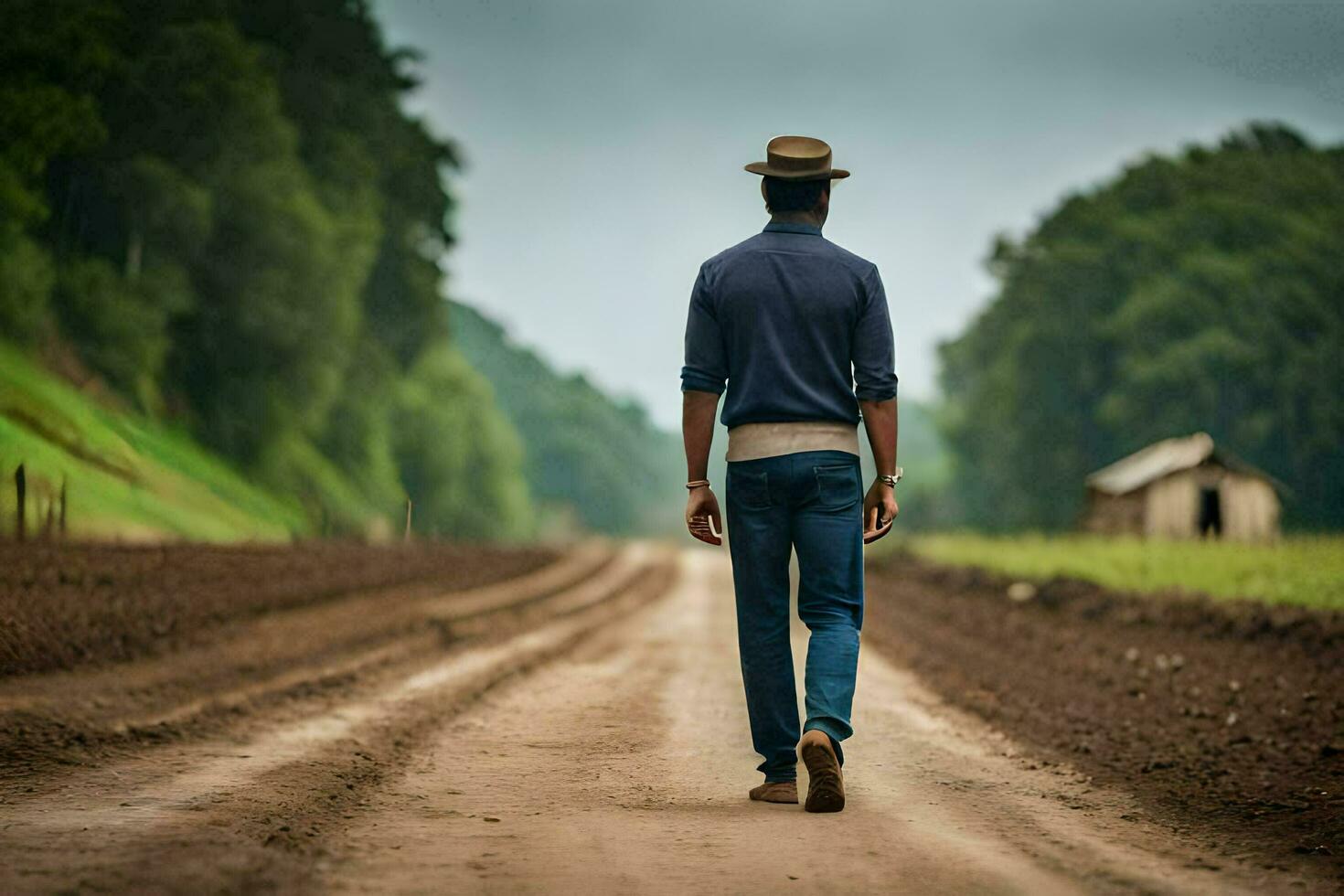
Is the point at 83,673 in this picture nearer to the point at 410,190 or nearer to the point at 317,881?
the point at 317,881

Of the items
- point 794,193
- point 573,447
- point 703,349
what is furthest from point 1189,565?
point 573,447

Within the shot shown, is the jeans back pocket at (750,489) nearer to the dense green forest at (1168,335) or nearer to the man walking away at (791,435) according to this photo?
the man walking away at (791,435)

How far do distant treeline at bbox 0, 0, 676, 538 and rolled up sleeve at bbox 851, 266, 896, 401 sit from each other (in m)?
8.63

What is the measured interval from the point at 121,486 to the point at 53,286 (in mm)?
2424

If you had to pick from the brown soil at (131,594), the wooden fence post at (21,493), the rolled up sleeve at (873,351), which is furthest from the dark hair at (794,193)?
the wooden fence post at (21,493)

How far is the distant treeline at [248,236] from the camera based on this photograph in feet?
35.2

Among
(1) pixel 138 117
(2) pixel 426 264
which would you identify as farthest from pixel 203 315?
(2) pixel 426 264

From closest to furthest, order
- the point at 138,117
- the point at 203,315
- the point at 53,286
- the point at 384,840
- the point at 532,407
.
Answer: the point at 384,840 → the point at 53,286 → the point at 138,117 → the point at 203,315 → the point at 532,407

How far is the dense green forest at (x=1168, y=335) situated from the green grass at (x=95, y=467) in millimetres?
31155

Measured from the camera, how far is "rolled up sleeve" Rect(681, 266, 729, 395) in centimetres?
434

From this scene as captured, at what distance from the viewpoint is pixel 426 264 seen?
3316cm

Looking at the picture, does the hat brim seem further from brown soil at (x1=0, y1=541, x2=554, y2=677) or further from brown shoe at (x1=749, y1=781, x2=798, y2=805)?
brown soil at (x1=0, y1=541, x2=554, y2=677)

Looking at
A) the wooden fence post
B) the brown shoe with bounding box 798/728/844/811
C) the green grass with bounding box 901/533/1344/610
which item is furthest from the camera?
the green grass with bounding box 901/533/1344/610

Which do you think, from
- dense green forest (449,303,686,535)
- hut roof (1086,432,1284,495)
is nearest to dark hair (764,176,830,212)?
hut roof (1086,432,1284,495)
